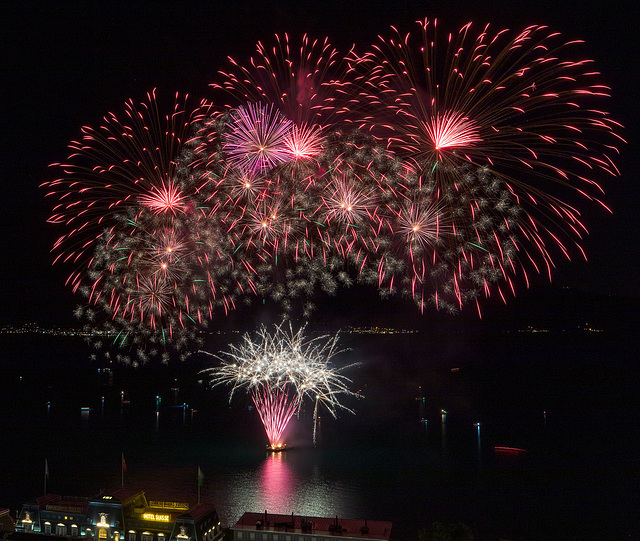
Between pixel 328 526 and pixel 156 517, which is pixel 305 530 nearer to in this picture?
pixel 328 526

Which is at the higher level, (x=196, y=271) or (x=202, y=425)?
(x=196, y=271)

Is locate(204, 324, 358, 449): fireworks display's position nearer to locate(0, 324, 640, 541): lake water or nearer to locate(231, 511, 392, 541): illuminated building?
locate(0, 324, 640, 541): lake water

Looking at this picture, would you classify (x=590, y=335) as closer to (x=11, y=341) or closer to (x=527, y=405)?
(x=527, y=405)

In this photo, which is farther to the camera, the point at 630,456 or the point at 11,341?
the point at 11,341

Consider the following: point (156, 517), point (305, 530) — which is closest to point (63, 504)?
point (156, 517)

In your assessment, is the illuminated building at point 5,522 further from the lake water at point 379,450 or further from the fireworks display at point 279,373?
the fireworks display at point 279,373

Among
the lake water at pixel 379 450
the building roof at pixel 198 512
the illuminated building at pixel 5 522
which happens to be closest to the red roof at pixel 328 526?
the building roof at pixel 198 512

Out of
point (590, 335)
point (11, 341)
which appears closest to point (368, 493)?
point (590, 335)
